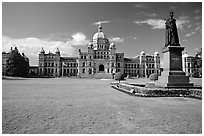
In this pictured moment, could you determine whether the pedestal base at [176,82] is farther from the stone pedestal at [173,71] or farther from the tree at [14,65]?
the tree at [14,65]

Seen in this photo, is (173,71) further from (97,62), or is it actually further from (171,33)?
(97,62)

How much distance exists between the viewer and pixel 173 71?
12.9m

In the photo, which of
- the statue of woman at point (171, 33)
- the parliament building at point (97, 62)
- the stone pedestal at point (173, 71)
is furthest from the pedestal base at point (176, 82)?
the parliament building at point (97, 62)

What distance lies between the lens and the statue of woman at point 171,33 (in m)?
13.8

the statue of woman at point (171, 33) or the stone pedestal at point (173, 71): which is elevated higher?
the statue of woman at point (171, 33)

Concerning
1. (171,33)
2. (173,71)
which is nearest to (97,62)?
(171,33)

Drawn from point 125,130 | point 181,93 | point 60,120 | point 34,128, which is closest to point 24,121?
point 34,128

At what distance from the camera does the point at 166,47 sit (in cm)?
1364

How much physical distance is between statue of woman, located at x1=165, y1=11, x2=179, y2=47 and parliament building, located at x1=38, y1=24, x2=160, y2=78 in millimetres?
64764

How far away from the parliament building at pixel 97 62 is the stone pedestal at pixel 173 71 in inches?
2580

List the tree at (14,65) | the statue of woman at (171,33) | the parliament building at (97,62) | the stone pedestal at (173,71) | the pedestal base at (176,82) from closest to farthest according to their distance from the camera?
the pedestal base at (176,82) → the stone pedestal at (173,71) → the statue of woman at (171,33) → the tree at (14,65) → the parliament building at (97,62)

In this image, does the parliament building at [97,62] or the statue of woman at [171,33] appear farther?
the parliament building at [97,62]

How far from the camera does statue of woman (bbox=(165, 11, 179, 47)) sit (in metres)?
13.8

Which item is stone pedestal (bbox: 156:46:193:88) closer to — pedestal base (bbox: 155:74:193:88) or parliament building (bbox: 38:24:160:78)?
pedestal base (bbox: 155:74:193:88)
